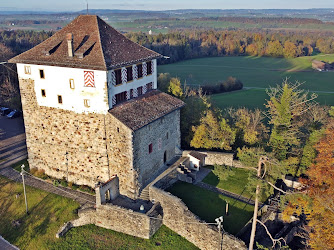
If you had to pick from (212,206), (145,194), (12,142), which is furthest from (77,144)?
(12,142)

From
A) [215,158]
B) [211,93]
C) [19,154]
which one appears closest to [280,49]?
[211,93]

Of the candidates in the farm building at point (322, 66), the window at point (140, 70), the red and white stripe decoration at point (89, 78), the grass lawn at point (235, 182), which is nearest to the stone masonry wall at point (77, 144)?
the red and white stripe decoration at point (89, 78)

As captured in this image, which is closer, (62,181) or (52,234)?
A: (52,234)

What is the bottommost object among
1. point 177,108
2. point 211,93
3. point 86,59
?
point 211,93

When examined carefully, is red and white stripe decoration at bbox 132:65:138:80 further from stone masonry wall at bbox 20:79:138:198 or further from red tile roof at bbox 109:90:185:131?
stone masonry wall at bbox 20:79:138:198

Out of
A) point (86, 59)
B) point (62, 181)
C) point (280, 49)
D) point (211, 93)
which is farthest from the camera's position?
point (280, 49)

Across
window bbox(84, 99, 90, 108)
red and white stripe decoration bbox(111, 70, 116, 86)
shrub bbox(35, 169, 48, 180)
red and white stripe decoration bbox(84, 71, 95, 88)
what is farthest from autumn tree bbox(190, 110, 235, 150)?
shrub bbox(35, 169, 48, 180)

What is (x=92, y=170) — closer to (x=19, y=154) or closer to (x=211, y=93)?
(x=19, y=154)
